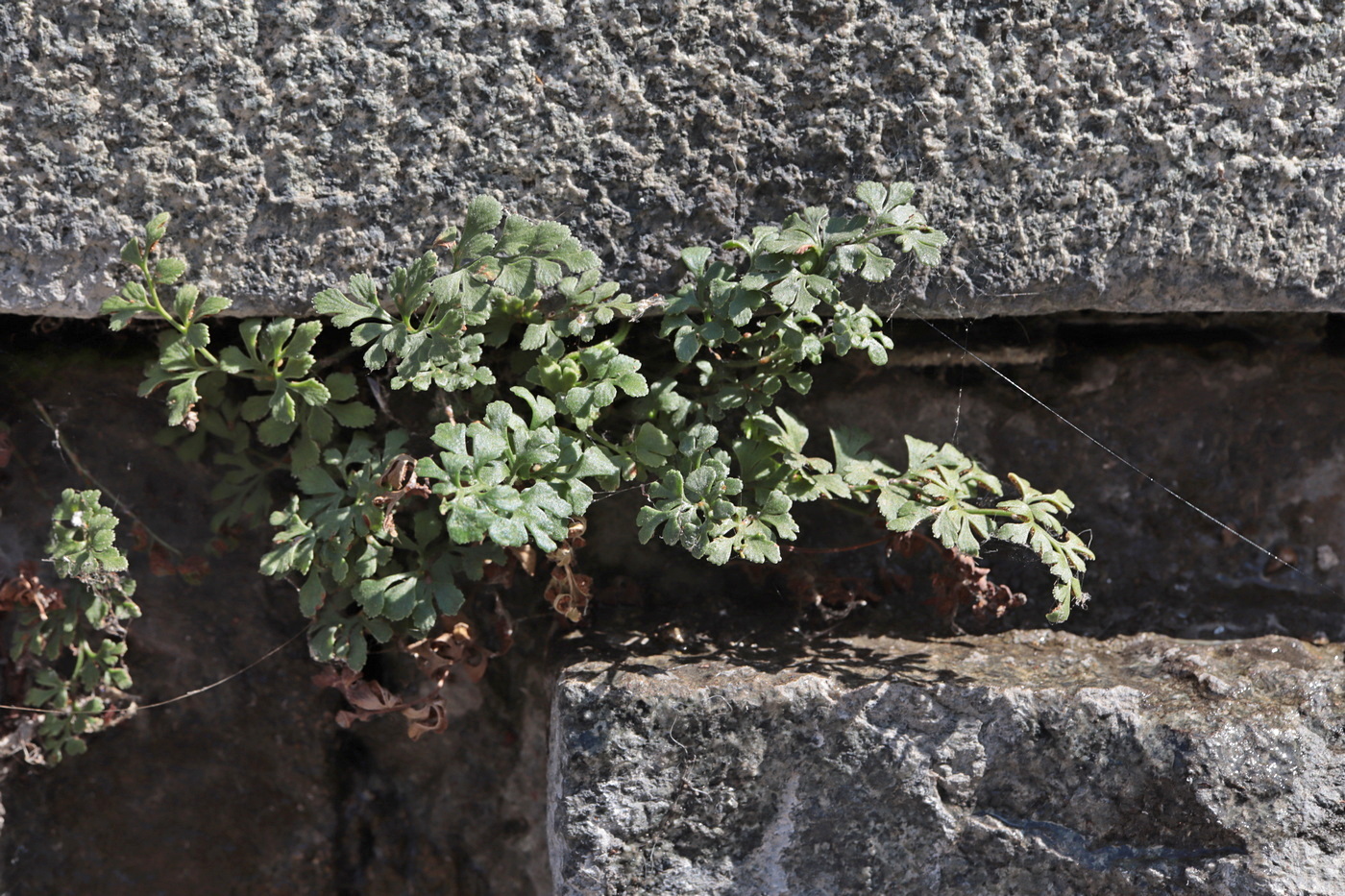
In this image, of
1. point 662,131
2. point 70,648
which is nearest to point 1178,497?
point 662,131

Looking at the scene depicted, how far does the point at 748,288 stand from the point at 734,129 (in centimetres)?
38

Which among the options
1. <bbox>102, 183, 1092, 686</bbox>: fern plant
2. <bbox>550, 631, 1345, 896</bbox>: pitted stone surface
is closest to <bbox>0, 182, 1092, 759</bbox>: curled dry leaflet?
<bbox>102, 183, 1092, 686</bbox>: fern plant

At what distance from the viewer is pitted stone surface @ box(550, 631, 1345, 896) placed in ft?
6.91

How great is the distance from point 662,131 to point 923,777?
4.91 feet

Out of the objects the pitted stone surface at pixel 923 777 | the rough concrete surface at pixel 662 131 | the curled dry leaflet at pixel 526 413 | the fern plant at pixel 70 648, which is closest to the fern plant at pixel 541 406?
the curled dry leaflet at pixel 526 413

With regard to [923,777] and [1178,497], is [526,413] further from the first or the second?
[1178,497]

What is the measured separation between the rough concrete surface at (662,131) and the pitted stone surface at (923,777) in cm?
91

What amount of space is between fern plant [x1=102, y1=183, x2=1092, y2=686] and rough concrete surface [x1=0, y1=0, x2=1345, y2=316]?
0.12 meters

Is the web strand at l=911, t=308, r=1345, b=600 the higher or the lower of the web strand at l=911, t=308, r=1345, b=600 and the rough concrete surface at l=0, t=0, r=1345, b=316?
the lower

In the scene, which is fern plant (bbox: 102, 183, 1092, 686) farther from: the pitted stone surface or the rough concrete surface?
the pitted stone surface

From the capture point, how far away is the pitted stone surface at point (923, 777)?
211 cm

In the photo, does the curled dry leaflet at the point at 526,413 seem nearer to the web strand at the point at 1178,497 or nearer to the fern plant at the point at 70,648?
the fern plant at the point at 70,648

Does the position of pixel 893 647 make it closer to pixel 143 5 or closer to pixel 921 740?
pixel 921 740

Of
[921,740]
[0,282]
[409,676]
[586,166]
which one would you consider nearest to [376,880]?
[409,676]
